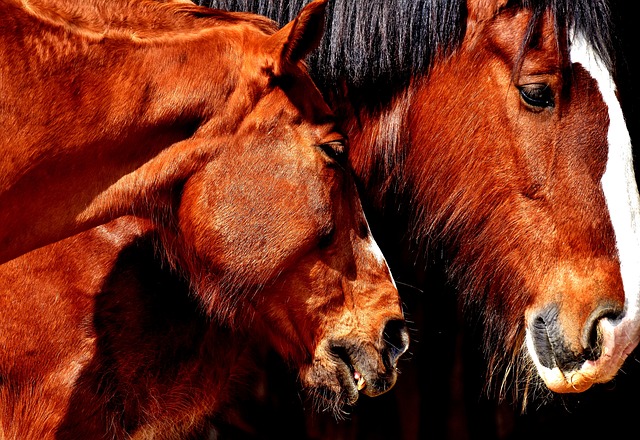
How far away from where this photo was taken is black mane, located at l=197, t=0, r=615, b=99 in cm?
337

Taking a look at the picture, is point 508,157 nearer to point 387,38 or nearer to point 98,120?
point 387,38

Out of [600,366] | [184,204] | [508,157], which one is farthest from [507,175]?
[184,204]

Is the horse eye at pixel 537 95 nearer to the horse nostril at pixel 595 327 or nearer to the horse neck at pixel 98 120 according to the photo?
the horse nostril at pixel 595 327

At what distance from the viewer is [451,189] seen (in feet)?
11.2

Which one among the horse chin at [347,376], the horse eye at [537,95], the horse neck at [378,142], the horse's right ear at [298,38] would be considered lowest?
the horse chin at [347,376]

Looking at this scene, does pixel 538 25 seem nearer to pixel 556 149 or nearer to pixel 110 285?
pixel 556 149

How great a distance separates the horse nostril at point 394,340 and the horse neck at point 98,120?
2.33 feet

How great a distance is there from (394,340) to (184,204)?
2.33 feet

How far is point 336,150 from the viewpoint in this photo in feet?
9.84

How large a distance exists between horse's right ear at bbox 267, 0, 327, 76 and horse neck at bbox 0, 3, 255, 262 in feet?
0.40

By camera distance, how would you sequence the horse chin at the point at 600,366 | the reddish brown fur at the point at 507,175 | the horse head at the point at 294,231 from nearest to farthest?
1. the horse head at the point at 294,231
2. the horse chin at the point at 600,366
3. the reddish brown fur at the point at 507,175

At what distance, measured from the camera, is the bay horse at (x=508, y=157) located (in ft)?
10.3

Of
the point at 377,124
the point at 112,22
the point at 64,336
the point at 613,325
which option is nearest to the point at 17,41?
the point at 112,22

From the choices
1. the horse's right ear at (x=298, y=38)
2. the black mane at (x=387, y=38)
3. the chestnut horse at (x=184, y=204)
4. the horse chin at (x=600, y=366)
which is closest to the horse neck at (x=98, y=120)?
the chestnut horse at (x=184, y=204)
